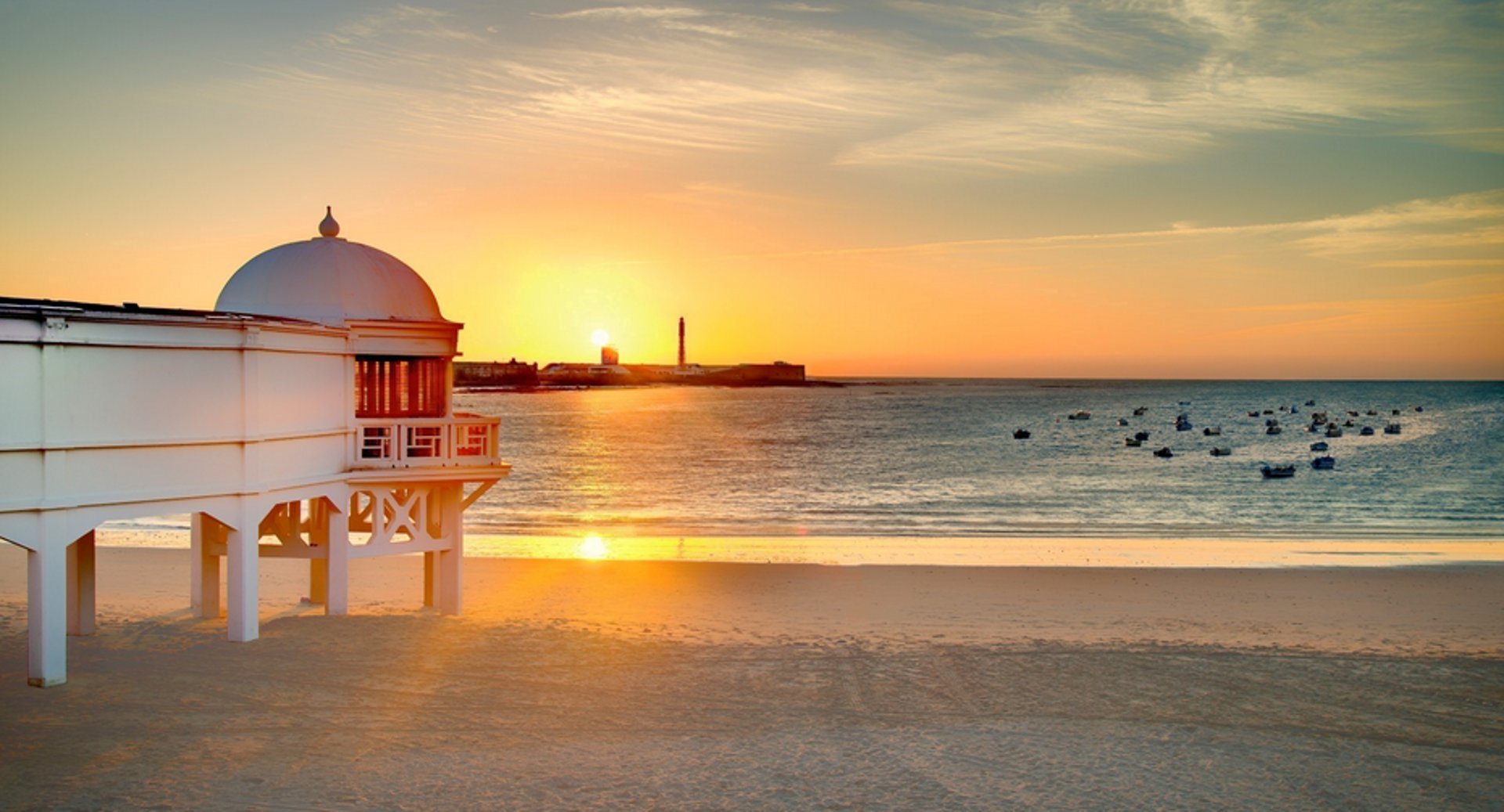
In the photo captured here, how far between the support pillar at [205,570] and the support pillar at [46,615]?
4073mm

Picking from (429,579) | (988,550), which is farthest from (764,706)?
(988,550)

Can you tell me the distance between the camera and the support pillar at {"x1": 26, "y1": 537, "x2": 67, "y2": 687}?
12422mm

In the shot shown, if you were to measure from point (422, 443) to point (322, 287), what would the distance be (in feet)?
9.38

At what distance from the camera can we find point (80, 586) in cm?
1636

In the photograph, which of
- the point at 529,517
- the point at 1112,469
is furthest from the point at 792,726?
the point at 1112,469

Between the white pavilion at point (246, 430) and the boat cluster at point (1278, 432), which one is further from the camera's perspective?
the boat cluster at point (1278, 432)

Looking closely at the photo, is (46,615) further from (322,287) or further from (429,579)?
(429,579)

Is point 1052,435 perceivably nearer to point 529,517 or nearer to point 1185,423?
point 1185,423

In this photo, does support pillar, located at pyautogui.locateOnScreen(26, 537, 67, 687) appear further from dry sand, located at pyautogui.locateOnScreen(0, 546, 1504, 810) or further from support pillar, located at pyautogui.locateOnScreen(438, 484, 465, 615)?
support pillar, located at pyautogui.locateOnScreen(438, 484, 465, 615)

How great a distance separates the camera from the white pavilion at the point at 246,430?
12430mm

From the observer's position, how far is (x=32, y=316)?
12.2 m

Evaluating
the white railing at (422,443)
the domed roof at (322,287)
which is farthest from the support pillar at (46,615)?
the domed roof at (322,287)

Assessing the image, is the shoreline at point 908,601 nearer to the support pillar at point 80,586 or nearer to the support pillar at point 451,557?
the support pillar at point 451,557

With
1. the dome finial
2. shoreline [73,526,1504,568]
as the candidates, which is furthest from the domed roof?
shoreline [73,526,1504,568]
